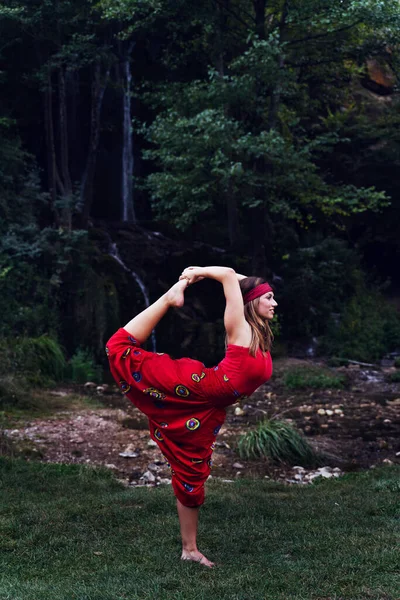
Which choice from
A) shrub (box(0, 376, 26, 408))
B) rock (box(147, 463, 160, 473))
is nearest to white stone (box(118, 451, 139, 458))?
rock (box(147, 463, 160, 473))

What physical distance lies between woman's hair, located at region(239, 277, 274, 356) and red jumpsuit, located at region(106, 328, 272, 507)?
3.3 inches

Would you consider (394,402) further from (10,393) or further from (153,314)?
(153,314)

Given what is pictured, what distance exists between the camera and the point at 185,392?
4.25m

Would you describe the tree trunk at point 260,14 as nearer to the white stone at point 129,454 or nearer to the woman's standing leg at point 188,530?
the white stone at point 129,454

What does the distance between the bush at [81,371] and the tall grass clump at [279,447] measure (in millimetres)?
5165

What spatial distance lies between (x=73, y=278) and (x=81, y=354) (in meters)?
1.98

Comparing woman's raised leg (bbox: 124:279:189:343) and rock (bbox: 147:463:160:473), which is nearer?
woman's raised leg (bbox: 124:279:189:343)

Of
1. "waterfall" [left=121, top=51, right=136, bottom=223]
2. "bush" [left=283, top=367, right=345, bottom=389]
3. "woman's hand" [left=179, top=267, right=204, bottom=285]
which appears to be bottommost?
"bush" [left=283, top=367, right=345, bottom=389]

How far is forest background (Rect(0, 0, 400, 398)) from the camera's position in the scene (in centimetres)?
1390

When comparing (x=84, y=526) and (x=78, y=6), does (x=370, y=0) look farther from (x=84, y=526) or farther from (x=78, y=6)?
(x=84, y=526)

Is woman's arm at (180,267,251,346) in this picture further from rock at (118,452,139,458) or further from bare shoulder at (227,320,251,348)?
rock at (118,452,139,458)

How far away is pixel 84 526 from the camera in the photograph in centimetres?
514

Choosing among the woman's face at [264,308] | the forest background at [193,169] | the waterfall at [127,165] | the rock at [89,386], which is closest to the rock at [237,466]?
the woman's face at [264,308]

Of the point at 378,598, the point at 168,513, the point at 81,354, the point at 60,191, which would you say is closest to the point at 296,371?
the point at 81,354
